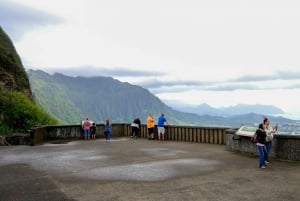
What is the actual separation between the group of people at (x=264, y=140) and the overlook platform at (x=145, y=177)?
303 millimetres

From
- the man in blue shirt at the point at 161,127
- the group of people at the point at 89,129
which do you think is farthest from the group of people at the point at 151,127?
the group of people at the point at 89,129

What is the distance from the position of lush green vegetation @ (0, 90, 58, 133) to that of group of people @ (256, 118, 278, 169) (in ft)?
58.7

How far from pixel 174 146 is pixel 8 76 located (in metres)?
19.6

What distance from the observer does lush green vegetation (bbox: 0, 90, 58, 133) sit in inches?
1027

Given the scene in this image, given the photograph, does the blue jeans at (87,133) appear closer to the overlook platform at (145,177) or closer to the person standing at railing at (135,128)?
the person standing at railing at (135,128)

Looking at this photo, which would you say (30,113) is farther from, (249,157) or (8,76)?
(249,157)

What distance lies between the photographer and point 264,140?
12945 mm

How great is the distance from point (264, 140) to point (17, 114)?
1925cm

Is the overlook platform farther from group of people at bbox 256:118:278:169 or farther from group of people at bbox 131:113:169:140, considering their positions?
group of people at bbox 131:113:169:140

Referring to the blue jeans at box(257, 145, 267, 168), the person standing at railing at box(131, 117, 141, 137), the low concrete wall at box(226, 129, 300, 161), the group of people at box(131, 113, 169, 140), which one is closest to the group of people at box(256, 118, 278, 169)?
the blue jeans at box(257, 145, 267, 168)

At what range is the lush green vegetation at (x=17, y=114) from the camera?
26089 millimetres

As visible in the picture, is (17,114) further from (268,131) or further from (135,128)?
(268,131)

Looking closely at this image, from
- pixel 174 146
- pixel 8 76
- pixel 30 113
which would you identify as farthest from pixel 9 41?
pixel 174 146

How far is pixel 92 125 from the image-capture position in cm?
2578
